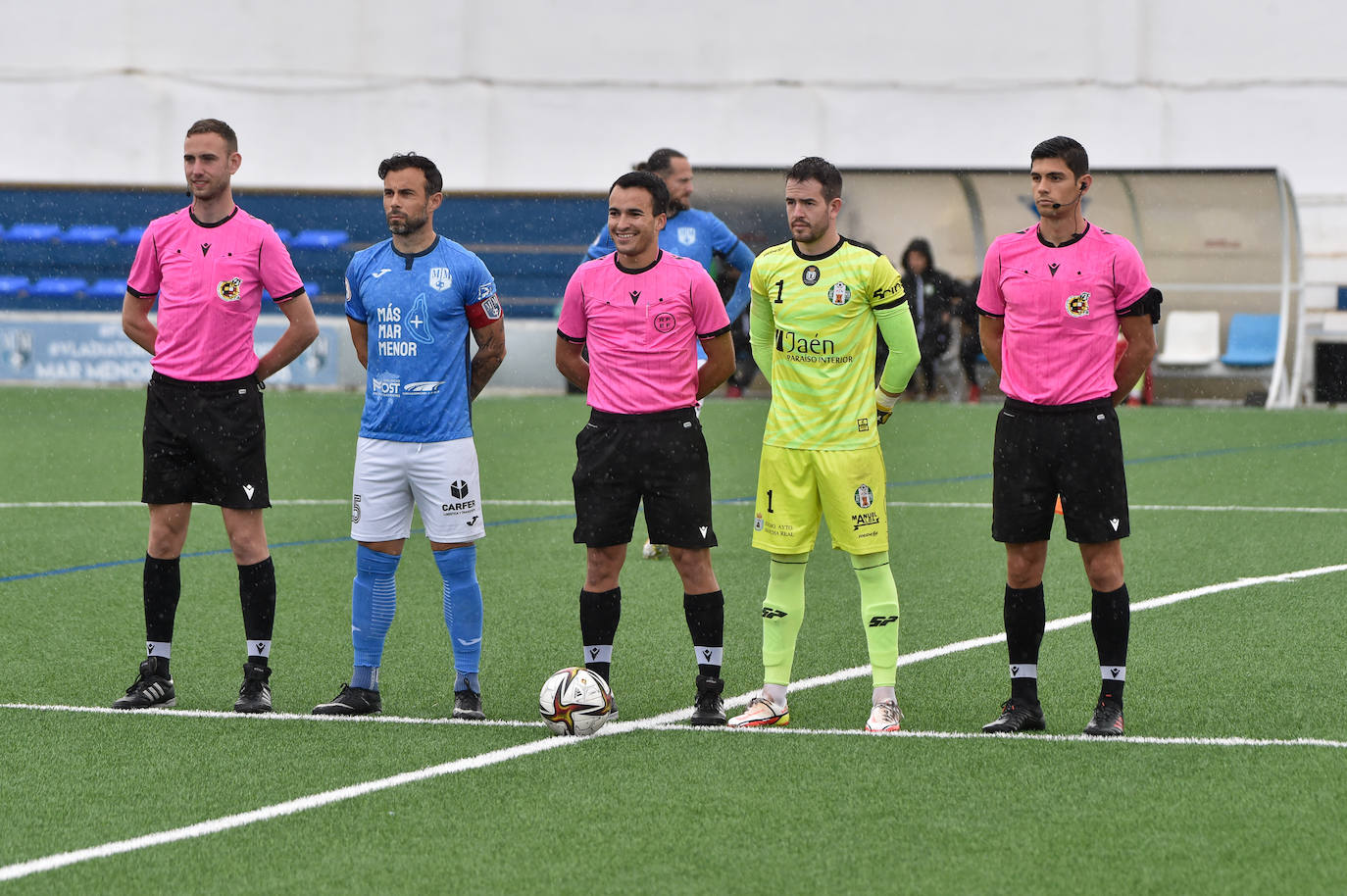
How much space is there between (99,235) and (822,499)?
880 inches

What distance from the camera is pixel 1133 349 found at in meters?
5.71

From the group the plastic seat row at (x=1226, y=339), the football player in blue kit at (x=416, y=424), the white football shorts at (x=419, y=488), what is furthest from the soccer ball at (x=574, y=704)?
the plastic seat row at (x=1226, y=339)

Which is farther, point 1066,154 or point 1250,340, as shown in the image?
point 1250,340

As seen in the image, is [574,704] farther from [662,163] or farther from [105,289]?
[105,289]

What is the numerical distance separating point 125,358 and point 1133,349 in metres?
20.5

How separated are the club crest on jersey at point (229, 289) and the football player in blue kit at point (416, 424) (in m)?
0.42

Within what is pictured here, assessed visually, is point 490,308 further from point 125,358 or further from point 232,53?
point 232,53

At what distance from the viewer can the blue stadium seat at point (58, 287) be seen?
25703 millimetres

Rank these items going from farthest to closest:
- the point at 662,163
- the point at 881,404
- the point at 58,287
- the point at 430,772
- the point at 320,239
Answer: the point at 58,287 → the point at 320,239 → the point at 662,163 → the point at 881,404 → the point at 430,772

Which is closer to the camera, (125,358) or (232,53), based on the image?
(125,358)

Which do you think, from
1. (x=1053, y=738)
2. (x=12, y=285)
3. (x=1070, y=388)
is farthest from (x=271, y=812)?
(x=12, y=285)

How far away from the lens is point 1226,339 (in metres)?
23.0

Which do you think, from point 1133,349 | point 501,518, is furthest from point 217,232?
point 501,518

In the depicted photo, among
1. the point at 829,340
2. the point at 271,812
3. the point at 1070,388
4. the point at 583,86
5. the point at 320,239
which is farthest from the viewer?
the point at 583,86
